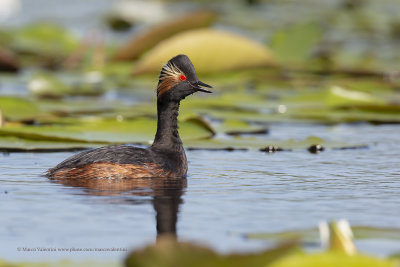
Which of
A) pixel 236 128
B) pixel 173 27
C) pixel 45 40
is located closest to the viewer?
pixel 236 128

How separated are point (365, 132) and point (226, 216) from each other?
5474 mm

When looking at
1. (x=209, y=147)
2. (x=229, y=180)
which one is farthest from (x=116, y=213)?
(x=209, y=147)

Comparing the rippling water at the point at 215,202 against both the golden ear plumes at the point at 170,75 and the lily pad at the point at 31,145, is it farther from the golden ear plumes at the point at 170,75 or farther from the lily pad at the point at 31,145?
the golden ear plumes at the point at 170,75

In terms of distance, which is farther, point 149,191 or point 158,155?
point 158,155

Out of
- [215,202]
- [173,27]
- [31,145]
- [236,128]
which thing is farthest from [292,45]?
[215,202]

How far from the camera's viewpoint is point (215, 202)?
22.7 ft

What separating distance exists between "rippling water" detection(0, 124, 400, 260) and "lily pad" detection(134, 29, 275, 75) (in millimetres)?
4906

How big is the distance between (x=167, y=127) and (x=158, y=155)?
49cm

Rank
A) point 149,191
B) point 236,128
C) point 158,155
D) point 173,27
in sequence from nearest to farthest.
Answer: point 149,191
point 158,155
point 236,128
point 173,27

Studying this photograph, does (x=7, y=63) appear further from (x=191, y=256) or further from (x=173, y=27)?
(x=191, y=256)

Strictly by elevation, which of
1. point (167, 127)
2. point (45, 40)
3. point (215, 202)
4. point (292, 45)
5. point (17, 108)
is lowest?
point (215, 202)

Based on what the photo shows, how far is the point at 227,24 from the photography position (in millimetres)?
21984

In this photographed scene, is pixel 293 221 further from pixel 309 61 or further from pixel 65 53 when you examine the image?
pixel 65 53

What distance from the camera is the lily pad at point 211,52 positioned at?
47.4ft
